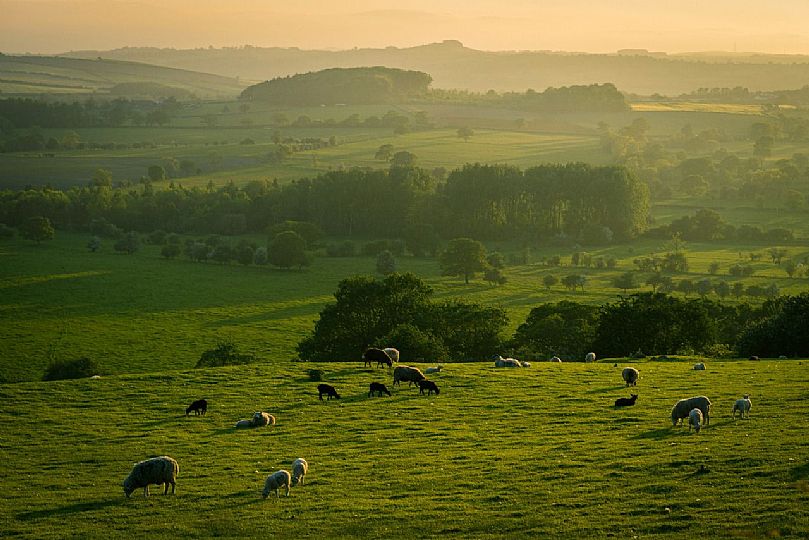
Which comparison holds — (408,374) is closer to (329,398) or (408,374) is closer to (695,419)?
(329,398)

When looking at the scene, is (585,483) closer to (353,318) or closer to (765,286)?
(353,318)

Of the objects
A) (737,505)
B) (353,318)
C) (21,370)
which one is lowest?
(21,370)

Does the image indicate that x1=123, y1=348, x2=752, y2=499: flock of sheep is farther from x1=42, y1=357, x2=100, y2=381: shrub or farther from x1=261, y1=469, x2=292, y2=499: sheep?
x1=42, y1=357, x2=100, y2=381: shrub

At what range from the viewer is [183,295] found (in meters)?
88.9

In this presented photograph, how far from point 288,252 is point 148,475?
8278 cm

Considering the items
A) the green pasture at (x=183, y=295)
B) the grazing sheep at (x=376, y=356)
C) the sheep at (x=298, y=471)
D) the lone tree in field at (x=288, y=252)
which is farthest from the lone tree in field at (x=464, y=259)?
the sheep at (x=298, y=471)

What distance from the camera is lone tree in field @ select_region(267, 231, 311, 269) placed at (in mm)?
103812

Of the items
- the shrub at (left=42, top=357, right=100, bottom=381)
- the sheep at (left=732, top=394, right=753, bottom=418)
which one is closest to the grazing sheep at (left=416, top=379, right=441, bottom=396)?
the sheep at (left=732, top=394, right=753, bottom=418)

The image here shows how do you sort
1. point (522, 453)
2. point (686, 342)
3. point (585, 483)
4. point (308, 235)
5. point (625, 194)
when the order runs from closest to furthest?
1. point (585, 483)
2. point (522, 453)
3. point (686, 342)
4. point (308, 235)
5. point (625, 194)

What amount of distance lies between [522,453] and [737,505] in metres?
7.25

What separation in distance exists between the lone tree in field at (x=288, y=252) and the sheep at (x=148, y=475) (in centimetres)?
8261

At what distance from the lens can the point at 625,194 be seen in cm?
13388

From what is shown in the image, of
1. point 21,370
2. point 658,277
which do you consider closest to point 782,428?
point 21,370

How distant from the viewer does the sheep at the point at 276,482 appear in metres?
21.2
